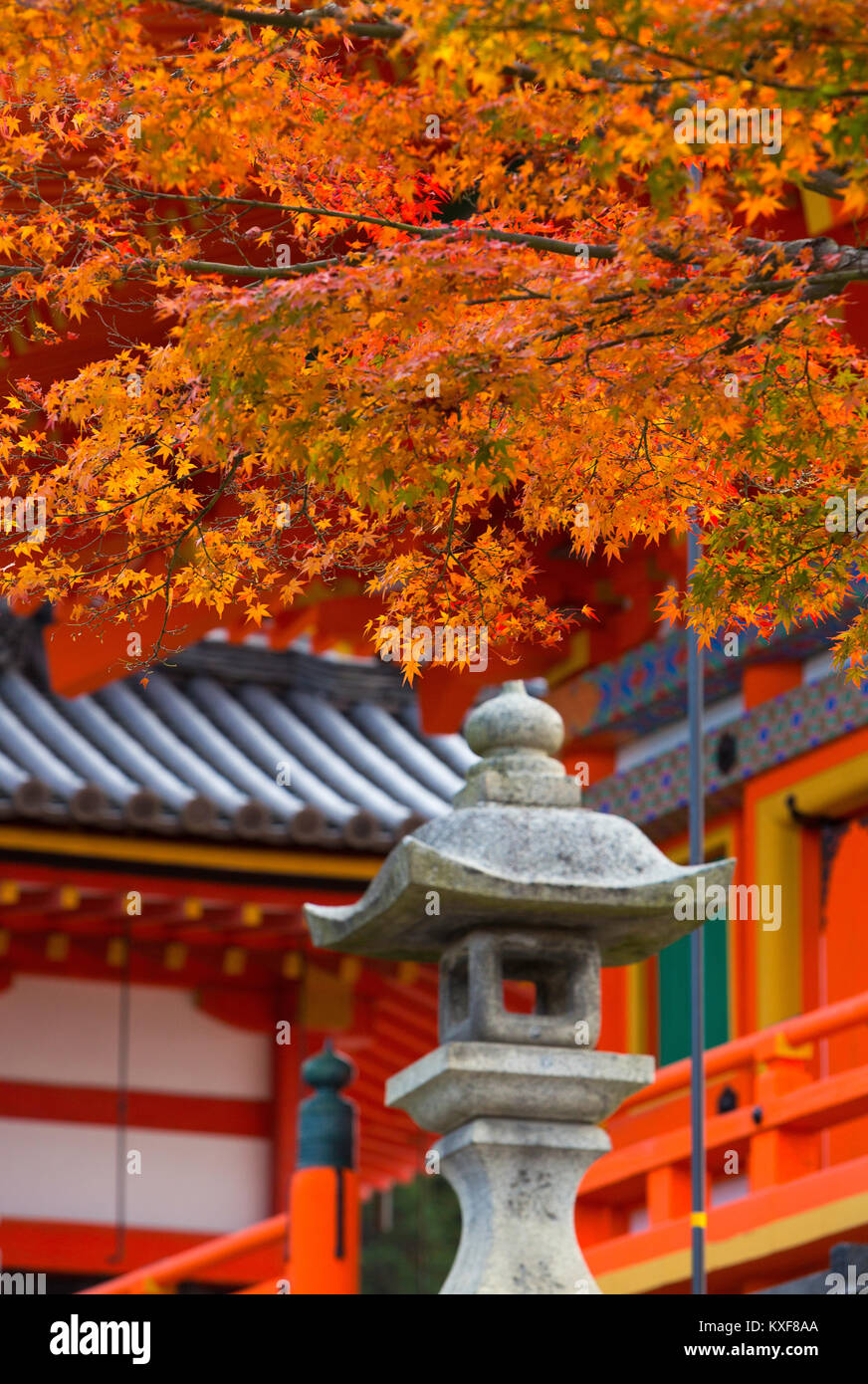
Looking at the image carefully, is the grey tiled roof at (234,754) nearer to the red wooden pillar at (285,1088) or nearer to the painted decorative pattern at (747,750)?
the red wooden pillar at (285,1088)

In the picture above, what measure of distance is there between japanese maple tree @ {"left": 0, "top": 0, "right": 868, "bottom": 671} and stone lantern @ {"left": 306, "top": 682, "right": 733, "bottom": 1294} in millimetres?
920

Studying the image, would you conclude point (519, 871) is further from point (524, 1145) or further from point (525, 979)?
point (524, 1145)

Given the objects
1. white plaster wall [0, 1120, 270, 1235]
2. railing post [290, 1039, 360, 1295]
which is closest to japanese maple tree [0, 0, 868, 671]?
railing post [290, 1039, 360, 1295]

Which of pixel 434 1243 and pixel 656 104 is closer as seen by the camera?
pixel 656 104

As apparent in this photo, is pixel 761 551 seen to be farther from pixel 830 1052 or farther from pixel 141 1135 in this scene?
pixel 141 1135

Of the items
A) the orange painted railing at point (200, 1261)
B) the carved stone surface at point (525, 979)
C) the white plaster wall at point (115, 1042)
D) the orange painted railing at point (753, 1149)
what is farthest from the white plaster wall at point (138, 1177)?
the carved stone surface at point (525, 979)

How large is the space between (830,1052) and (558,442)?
4967 mm

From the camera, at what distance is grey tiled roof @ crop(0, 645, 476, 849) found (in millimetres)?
10531

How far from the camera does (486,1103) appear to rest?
5.16m

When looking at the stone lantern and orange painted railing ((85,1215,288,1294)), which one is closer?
the stone lantern

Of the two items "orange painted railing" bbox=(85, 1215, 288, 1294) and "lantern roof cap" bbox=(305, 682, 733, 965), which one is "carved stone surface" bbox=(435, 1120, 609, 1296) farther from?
"orange painted railing" bbox=(85, 1215, 288, 1294)

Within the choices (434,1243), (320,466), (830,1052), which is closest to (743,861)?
(830,1052)

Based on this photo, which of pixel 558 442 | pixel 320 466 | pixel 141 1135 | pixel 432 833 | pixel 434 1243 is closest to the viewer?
pixel 320 466

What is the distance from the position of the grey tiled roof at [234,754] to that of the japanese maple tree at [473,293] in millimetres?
5977
